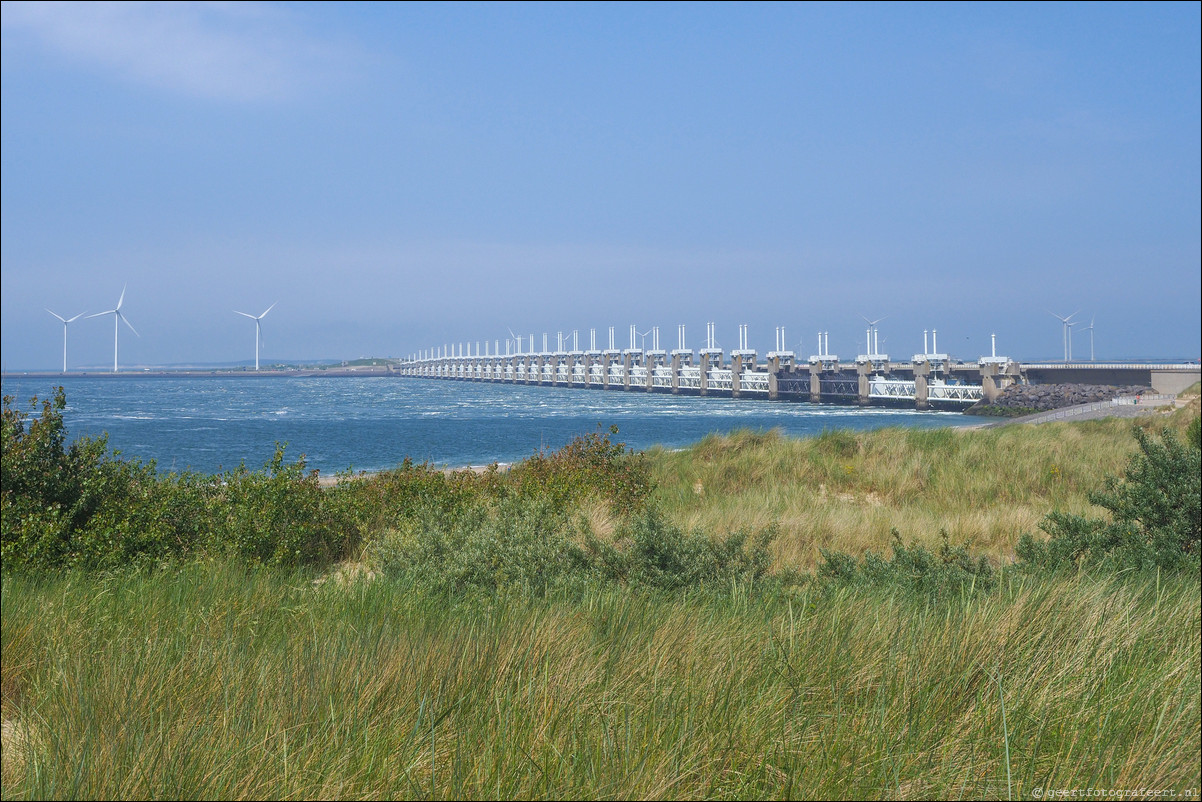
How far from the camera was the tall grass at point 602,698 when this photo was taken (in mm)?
2609

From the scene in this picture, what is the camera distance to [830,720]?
10.2ft

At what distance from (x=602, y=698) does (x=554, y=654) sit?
688mm

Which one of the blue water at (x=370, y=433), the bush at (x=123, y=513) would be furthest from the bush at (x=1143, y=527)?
the blue water at (x=370, y=433)

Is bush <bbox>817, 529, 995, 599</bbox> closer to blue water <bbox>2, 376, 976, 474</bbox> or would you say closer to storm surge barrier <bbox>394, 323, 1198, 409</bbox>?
blue water <bbox>2, 376, 976, 474</bbox>

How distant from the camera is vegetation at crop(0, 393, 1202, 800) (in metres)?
2.68

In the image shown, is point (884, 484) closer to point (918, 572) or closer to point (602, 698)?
point (918, 572)

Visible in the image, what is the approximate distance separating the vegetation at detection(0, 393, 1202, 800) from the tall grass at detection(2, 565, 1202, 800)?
0.05 feet

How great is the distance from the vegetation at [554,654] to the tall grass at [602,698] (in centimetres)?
2

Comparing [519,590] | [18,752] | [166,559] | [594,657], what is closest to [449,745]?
[594,657]

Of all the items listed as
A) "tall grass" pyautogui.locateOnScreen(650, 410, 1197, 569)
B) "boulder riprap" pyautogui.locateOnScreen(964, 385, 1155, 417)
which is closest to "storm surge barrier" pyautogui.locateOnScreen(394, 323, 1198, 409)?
"boulder riprap" pyautogui.locateOnScreen(964, 385, 1155, 417)

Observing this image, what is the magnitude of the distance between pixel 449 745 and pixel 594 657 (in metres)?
1.04

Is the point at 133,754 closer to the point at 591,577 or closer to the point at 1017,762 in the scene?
the point at 1017,762

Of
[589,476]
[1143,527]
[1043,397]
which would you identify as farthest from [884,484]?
[1043,397]

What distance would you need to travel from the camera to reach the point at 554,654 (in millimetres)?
3857
